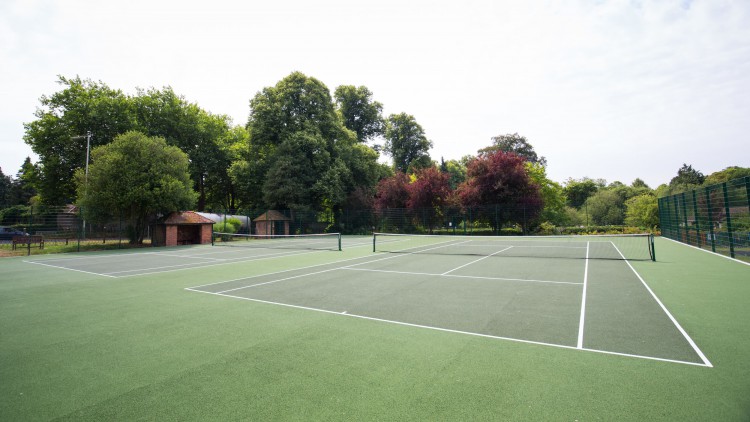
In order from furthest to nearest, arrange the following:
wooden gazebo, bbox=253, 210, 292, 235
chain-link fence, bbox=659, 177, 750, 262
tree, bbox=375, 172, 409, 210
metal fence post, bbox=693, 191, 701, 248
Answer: tree, bbox=375, 172, 409, 210, wooden gazebo, bbox=253, 210, 292, 235, metal fence post, bbox=693, 191, 701, 248, chain-link fence, bbox=659, 177, 750, 262

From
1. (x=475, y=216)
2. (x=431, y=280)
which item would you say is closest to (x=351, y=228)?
(x=475, y=216)

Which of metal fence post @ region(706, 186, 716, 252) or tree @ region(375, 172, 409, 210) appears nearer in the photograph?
metal fence post @ region(706, 186, 716, 252)

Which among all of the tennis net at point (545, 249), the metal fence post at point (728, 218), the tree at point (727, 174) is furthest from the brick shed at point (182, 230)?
the tree at point (727, 174)

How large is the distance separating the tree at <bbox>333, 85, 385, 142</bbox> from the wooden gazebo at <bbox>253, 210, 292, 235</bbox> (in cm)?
2290

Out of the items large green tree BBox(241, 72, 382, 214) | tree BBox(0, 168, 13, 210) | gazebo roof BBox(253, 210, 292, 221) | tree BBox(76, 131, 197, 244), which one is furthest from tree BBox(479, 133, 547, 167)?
tree BBox(0, 168, 13, 210)

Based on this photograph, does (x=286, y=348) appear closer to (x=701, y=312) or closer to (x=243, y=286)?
(x=243, y=286)

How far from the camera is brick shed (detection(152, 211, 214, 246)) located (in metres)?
24.8

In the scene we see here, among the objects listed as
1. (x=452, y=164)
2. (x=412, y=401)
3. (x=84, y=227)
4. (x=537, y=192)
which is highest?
(x=452, y=164)

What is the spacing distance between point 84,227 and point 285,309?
25.9 metres

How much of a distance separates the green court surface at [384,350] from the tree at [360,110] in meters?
47.6

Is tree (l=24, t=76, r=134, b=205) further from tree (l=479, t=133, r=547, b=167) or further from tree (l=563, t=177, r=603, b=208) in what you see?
tree (l=563, t=177, r=603, b=208)

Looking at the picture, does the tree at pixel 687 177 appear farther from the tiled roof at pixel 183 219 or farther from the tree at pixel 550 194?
the tiled roof at pixel 183 219

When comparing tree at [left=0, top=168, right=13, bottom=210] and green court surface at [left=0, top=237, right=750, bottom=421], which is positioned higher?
tree at [left=0, top=168, right=13, bottom=210]

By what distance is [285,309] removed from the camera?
674cm
